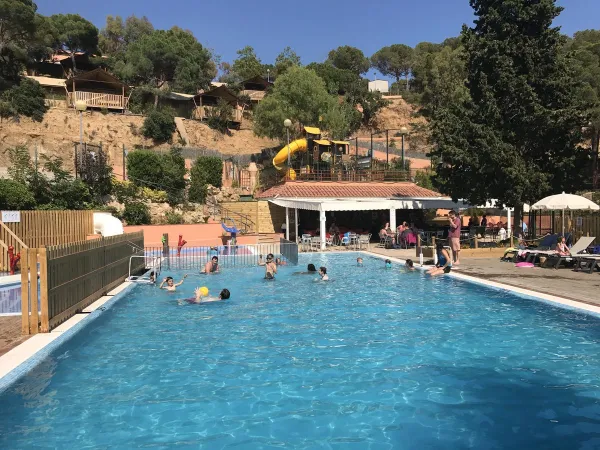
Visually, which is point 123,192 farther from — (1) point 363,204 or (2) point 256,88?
(2) point 256,88

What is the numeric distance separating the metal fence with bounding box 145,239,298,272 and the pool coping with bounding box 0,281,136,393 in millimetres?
8230

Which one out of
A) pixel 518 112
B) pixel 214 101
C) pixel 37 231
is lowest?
pixel 37 231

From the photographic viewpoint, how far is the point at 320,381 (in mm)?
5902

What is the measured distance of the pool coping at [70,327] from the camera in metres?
5.63

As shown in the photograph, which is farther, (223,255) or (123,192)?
(123,192)

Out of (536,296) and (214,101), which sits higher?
(214,101)

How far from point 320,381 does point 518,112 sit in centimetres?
1658

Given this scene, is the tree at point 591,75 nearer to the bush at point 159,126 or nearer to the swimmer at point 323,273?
the swimmer at point 323,273

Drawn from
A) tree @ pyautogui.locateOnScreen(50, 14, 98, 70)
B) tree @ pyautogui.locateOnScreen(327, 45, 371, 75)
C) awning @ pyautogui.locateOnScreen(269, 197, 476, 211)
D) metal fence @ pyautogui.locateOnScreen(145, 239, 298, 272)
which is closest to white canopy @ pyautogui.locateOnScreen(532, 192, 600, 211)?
awning @ pyautogui.locateOnScreen(269, 197, 476, 211)

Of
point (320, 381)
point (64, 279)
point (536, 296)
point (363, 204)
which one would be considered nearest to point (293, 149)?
point (363, 204)

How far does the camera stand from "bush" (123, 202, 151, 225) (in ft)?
86.2

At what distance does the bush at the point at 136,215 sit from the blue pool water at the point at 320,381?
56.5 feet

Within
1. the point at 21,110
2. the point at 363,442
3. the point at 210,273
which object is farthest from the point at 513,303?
the point at 21,110

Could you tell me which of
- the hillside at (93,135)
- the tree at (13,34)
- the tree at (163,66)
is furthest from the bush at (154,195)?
the tree at (163,66)
